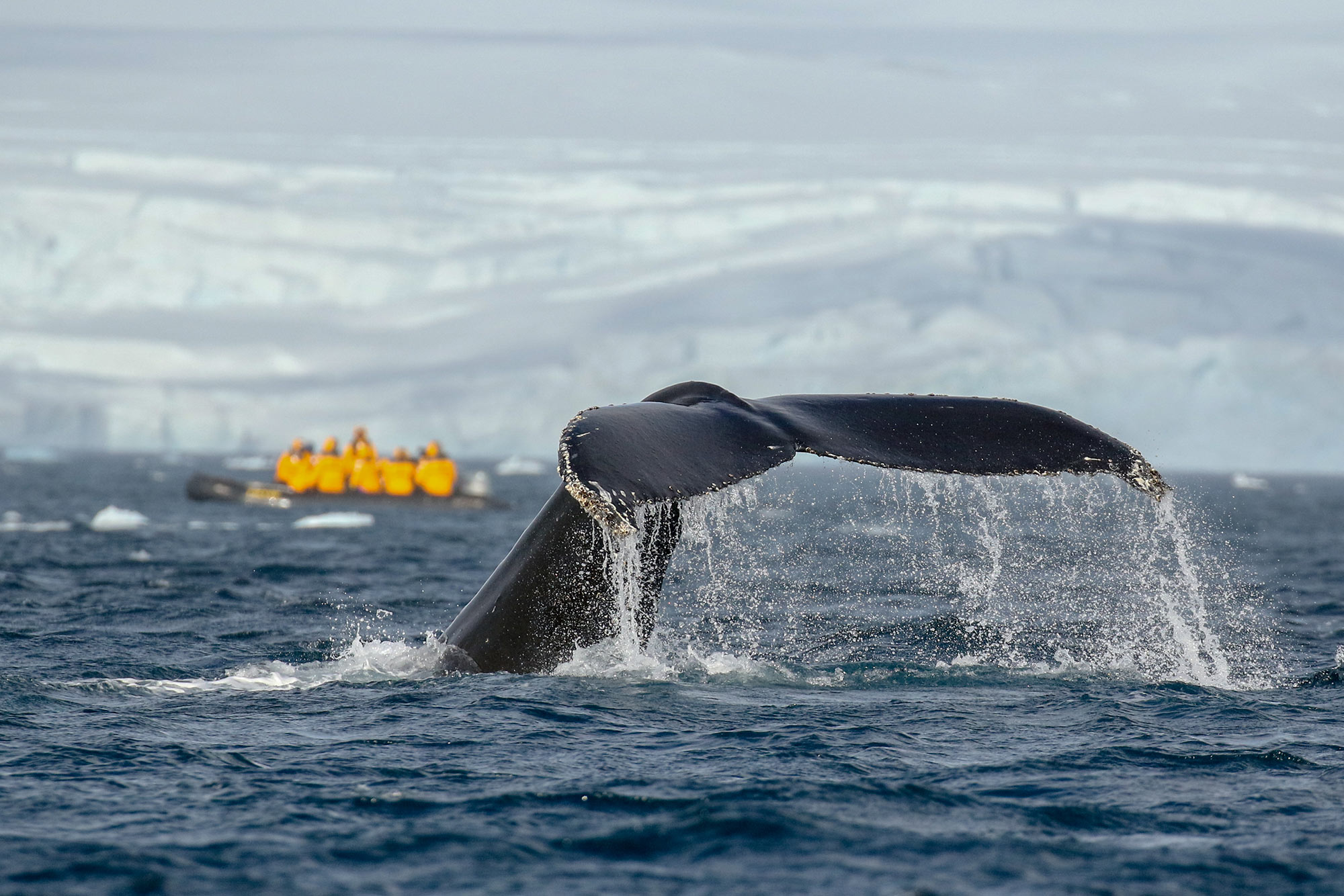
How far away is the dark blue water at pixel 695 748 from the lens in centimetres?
525

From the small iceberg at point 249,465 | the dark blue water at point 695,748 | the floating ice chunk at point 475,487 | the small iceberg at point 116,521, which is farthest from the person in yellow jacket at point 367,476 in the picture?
the small iceberg at point 249,465

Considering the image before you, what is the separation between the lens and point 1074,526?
31438mm

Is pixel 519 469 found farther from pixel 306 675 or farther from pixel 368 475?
pixel 306 675

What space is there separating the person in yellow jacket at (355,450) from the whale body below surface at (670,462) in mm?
29231

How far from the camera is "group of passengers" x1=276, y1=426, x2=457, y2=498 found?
36281 mm

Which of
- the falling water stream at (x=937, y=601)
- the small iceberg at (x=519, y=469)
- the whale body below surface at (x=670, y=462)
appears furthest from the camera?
the small iceberg at (x=519, y=469)

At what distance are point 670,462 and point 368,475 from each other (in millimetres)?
31847

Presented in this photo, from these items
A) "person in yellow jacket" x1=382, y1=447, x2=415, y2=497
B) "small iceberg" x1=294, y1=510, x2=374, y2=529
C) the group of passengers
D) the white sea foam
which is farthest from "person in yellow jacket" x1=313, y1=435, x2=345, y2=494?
the white sea foam

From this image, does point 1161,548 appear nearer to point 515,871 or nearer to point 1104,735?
point 1104,735

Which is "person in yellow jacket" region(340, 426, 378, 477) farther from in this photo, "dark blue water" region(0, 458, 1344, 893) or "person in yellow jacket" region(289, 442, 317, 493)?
"dark blue water" region(0, 458, 1344, 893)

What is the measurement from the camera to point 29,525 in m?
26.6

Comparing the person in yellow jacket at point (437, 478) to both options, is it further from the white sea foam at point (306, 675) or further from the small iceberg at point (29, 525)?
the white sea foam at point (306, 675)

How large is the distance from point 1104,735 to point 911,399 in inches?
82.6

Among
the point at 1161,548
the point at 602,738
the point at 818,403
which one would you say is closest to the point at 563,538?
the point at 602,738
